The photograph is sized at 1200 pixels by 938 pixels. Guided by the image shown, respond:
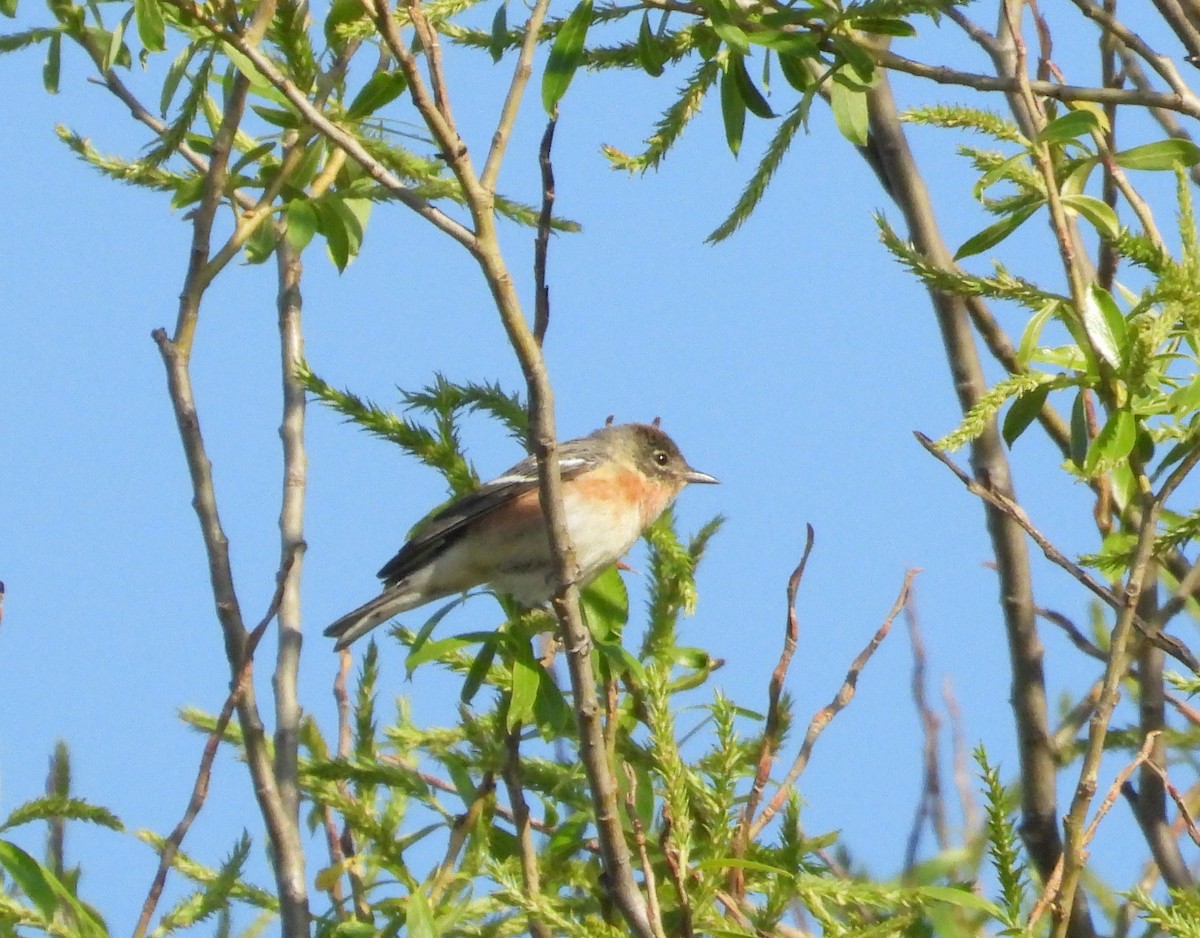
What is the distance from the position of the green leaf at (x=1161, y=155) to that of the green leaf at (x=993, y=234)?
0.29 m

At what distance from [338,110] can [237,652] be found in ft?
4.89

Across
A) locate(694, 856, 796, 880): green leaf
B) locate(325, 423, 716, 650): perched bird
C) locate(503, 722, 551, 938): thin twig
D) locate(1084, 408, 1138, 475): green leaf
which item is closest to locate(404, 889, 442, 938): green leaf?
locate(503, 722, 551, 938): thin twig

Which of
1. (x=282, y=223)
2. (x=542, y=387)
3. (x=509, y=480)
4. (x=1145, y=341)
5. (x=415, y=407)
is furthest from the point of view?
(x=509, y=480)

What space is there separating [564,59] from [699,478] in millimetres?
4295

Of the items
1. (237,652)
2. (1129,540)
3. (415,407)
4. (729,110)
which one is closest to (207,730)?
(237,652)

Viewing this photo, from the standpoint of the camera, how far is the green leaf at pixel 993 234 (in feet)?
11.4

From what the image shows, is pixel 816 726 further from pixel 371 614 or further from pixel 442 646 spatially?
pixel 371 614

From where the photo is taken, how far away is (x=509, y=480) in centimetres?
682

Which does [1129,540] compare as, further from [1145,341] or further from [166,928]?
[166,928]

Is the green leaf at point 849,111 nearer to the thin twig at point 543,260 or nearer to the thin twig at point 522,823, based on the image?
the thin twig at point 543,260

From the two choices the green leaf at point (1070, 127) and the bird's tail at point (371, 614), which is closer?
the green leaf at point (1070, 127)

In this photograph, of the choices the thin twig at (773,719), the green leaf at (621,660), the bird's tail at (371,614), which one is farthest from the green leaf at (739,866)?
the bird's tail at (371,614)

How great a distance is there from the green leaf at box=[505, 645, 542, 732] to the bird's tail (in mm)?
2563

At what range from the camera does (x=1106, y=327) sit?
330 cm
